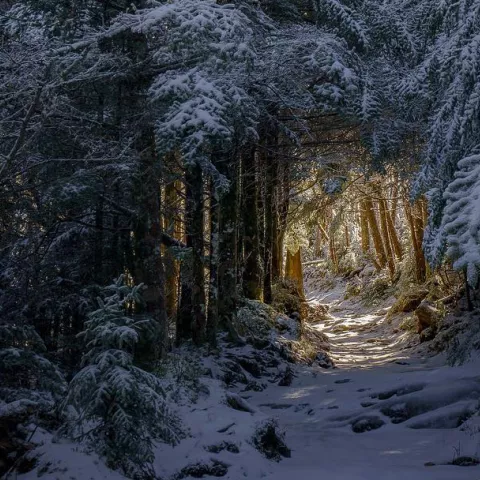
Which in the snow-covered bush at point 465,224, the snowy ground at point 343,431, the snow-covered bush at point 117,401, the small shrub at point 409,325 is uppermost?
the snow-covered bush at point 465,224

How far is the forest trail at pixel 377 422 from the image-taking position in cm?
606

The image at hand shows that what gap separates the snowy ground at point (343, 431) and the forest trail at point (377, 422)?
0.01 m

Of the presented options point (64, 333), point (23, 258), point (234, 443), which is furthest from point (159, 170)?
point (234, 443)

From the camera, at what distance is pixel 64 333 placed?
838 centimetres

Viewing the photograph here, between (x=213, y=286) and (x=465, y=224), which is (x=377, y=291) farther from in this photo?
(x=465, y=224)

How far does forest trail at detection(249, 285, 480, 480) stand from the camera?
6062mm

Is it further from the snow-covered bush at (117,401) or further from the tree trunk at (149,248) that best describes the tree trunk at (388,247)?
the snow-covered bush at (117,401)

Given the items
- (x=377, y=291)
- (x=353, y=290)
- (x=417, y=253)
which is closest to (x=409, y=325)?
(x=417, y=253)

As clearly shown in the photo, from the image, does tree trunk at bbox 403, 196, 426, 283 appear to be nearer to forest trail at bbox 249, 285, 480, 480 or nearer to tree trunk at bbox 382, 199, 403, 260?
tree trunk at bbox 382, 199, 403, 260

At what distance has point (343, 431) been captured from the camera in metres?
7.91

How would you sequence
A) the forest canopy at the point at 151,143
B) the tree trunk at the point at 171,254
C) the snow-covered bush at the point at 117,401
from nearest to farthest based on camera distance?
the snow-covered bush at the point at 117,401
the forest canopy at the point at 151,143
the tree trunk at the point at 171,254

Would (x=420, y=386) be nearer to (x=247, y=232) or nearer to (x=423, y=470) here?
(x=423, y=470)

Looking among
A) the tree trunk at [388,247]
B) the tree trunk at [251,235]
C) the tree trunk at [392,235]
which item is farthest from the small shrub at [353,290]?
the tree trunk at [251,235]

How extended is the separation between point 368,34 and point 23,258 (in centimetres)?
671
